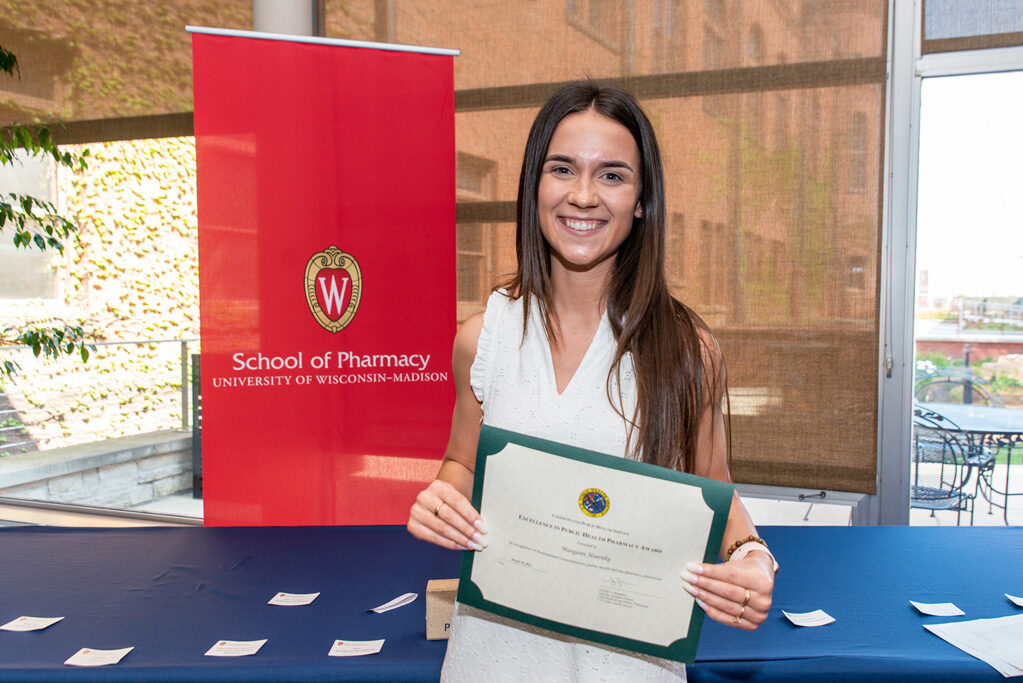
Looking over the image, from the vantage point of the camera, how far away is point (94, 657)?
1.45m

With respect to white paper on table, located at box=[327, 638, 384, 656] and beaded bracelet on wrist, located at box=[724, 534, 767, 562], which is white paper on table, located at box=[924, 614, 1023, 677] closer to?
beaded bracelet on wrist, located at box=[724, 534, 767, 562]

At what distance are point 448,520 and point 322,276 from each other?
178cm

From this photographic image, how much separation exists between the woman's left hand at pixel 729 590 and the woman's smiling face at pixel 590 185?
0.46m

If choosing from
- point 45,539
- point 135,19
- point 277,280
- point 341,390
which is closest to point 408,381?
point 341,390

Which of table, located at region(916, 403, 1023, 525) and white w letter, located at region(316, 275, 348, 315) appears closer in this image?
white w letter, located at region(316, 275, 348, 315)

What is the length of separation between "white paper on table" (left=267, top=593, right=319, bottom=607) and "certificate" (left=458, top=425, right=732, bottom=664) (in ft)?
2.95

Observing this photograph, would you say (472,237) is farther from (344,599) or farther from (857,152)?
(344,599)

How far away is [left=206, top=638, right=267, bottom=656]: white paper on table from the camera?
1473mm

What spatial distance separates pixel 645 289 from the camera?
1136 mm

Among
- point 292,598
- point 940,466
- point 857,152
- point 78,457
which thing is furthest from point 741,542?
point 78,457

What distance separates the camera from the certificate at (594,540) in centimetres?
94

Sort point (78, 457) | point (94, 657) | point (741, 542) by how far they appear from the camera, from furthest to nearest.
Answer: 1. point (78, 457)
2. point (94, 657)
3. point (741, 542)

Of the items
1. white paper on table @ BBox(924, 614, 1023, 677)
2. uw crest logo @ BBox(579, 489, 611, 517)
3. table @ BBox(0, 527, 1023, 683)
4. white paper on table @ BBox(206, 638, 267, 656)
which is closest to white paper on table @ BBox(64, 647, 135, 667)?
table @ BBox(0, 527, 1023, 683)

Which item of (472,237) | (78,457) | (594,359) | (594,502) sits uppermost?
(472,237)
